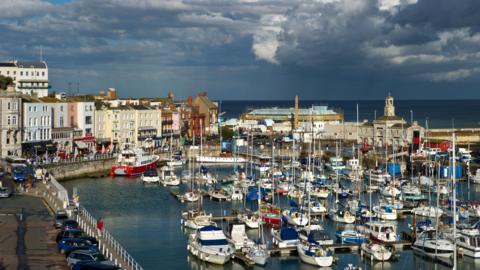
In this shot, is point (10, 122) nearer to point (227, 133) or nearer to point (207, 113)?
point (207, 113)

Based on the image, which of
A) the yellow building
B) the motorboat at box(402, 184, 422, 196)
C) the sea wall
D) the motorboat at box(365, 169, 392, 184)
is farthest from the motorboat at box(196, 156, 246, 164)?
the motorboat at box(402, 184, 422, 196)

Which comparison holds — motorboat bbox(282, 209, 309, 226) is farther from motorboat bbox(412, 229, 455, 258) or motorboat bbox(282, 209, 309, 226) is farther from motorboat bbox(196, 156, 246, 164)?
motorboat bbox(196, 156, 246, 164)

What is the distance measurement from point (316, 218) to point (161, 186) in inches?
899

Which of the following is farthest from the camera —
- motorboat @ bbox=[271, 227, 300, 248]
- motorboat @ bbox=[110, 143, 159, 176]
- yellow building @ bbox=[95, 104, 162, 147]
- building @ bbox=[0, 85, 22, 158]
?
yellow building @ bbox=[95, 104, 162, 147]

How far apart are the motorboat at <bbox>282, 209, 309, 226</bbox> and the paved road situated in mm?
13786

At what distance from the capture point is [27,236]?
33938mm

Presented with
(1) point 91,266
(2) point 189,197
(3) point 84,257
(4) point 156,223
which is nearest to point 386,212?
(4) point 156,223

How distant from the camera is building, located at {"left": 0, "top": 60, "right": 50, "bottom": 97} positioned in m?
95.0

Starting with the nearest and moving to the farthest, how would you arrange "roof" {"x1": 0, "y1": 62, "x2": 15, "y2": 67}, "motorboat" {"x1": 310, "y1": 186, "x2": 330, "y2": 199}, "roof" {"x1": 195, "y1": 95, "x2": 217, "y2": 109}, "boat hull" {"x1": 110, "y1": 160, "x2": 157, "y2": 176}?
"motorboat" {"x1": 310, "y1": 186, "x2": 330, "y2": 199} < "boat hull" {"x1": 110, "y1": 160, "x2": 157, "y2": 176} < "roof" {"x1": 0, "y1": 62, "x2": 15, "y2": 67} < "roof" {"x1": 195, "y1": 95, "x2": 217, "y2": 109}

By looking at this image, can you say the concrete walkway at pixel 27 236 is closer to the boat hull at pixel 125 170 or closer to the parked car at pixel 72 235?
the parked car at pixel 72 235

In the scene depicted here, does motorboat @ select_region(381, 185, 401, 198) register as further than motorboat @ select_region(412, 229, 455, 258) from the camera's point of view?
Yes

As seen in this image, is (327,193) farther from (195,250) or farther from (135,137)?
(135,137)

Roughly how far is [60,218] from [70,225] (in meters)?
2.63

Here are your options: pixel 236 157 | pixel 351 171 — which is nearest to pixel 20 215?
pixel 351 171
